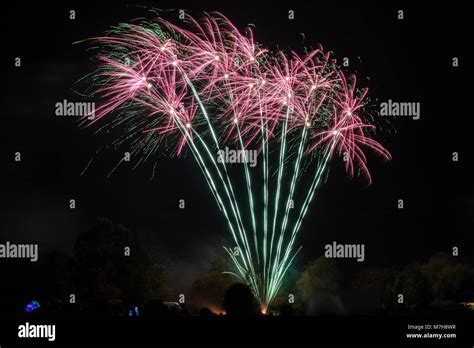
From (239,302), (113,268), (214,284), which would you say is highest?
(113,268)

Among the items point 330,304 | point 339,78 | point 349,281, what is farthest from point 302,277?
point 330,304

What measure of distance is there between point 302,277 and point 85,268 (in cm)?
1810

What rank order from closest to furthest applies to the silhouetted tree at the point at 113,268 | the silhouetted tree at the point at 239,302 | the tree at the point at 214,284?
the silhouetted tree at the point at 239,302, the silhouetted tree at the point at 113,268, the tree at the point at 214,284

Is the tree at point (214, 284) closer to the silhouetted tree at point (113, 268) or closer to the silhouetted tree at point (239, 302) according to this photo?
the silhouetted tree at point (113, 268)

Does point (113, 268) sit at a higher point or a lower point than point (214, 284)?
higher

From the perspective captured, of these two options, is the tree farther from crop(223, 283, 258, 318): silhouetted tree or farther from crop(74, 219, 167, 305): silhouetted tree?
crop(223, 283, 258, 318): silhouetted tree

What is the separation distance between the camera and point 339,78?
30.2m

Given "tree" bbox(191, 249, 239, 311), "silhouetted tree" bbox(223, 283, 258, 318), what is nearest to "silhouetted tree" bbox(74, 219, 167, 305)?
"tree" bbox(191, 249, 239, 311)

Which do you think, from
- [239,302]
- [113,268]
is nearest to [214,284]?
[113,268]

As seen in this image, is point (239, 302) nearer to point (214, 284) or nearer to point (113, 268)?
point (113, 268)

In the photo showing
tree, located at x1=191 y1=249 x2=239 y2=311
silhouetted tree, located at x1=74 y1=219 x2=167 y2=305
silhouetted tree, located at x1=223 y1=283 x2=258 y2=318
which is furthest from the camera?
tree, located at x1=191 y1=249 x2=239 y2=311

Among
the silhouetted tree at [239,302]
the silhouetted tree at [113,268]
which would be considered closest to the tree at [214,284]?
the silhouetted tree at [113,268]

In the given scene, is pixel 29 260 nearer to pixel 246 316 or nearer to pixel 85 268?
pixel 85 268

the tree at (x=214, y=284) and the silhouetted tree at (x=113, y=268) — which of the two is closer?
the silhouetted tree at (x=113, y=268)
